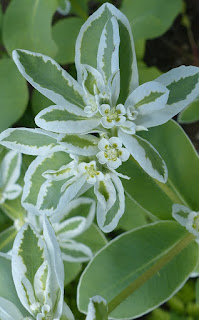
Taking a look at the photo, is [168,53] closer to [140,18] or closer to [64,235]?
[140,18]

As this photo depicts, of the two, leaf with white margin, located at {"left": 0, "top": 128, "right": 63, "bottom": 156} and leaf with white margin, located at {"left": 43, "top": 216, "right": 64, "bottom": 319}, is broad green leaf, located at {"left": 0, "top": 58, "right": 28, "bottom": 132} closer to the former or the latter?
leaf with white margin, located at {"left": 0, "top": 128, "right": 63, "bottom": 156}

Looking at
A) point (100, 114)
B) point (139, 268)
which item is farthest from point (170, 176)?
point (100, 114)

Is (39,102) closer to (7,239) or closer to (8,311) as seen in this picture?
(7,239)

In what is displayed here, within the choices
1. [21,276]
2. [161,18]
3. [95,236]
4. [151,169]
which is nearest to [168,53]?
[161,18]

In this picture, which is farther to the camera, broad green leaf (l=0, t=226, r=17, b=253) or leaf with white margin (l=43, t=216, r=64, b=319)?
broad green leaf (l=0, t=226, r=17, b=253)

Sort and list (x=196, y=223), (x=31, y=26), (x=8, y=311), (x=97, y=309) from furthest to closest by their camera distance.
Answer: (x=31, y=26) → (x=196, y=223) → (x=8, y=311) → (x=97, y=309)

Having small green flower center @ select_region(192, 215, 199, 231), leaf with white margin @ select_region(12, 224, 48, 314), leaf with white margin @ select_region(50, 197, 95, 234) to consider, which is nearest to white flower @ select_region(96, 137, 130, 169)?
leaf with white margin @ select_region(12, 224, 48, 314)
